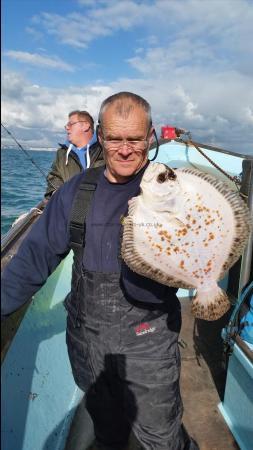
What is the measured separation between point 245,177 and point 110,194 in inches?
61.9

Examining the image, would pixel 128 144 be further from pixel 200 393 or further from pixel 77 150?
pixel 77 150

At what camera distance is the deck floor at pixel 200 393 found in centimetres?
308

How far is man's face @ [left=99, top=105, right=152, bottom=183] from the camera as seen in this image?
1.99 meters

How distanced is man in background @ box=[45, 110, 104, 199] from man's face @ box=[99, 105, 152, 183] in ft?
11.0

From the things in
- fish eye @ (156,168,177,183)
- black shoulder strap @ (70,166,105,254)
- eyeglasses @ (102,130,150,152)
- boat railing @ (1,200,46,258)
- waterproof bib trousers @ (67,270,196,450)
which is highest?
eyeglasses @ (102,130,150,152)

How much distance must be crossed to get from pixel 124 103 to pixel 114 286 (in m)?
1.02

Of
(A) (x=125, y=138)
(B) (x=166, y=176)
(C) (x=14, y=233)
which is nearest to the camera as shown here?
(B) (x=166, y=176)

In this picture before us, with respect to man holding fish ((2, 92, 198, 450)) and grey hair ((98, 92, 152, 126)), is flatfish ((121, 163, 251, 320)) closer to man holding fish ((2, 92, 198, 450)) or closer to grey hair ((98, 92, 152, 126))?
man holding fish ((2, 92, 198, 450))

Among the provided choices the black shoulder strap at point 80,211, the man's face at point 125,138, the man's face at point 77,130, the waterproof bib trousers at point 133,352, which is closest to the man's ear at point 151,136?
the man's face at point 125,138

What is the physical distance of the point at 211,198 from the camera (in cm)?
168

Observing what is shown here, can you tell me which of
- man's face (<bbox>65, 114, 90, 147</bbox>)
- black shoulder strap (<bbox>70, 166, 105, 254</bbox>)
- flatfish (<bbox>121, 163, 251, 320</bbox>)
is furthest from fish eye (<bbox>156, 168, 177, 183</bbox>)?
man's face (<bbox>65, 114, 90, 147</bbox>)

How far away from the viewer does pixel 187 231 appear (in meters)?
1.72

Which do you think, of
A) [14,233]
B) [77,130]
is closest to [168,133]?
[77,130]

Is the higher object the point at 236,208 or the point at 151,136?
the point at 151,136
